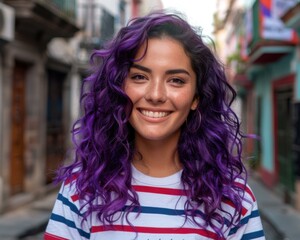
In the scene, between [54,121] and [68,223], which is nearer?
[68,223]

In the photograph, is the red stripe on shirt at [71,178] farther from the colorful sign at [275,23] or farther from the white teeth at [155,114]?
the colorful sign at [275,23]

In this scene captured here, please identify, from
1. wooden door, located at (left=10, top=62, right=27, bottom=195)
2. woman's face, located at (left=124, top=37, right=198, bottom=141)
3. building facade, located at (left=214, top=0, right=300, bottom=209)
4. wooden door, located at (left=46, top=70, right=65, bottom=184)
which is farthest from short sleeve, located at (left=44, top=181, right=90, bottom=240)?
wooden door, located at (left=46, top=70, right=65, bottom=184)

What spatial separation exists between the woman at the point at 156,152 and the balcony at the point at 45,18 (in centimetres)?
813

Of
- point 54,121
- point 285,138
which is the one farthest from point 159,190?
point 54,121

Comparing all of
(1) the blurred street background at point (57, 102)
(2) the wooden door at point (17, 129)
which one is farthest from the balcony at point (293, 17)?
(2) the wooden door at point (17, 129)

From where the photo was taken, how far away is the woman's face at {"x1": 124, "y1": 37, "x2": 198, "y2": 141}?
161 centimetres

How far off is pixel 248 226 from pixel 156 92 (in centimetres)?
53

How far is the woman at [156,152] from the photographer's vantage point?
1612 mm

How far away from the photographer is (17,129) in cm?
1038

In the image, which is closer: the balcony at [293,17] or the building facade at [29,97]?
the balcony at [293,17]

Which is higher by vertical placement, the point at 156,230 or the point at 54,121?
the point at 156,230

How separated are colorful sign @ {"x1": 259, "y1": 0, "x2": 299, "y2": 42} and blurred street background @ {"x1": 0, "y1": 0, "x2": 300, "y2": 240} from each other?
0.07ft

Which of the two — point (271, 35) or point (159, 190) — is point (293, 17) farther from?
point (159, 190)

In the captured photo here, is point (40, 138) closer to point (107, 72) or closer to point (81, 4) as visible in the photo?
point (81, 4)
